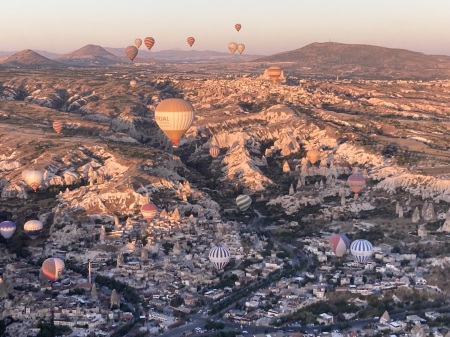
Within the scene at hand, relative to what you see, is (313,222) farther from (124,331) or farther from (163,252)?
(124,331)

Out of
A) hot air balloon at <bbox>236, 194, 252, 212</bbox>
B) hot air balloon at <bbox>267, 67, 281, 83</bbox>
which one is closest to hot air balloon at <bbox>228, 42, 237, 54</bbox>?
hot air balloon at <bbox>267, 67, 281, 83</bbox>

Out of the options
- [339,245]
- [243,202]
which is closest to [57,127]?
[243,202]

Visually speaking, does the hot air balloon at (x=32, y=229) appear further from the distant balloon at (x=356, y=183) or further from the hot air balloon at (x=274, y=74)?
the hot air balloon at (x=274, y=74)

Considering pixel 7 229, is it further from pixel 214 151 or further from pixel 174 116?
pixel 214 151

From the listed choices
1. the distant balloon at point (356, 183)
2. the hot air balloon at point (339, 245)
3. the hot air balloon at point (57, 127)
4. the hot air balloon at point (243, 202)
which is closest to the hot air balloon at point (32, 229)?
the hot air balloon at point (243, 202)

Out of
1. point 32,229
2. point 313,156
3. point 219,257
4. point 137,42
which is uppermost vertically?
point 137,42

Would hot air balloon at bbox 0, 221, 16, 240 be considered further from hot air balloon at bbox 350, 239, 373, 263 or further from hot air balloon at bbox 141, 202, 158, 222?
hot air balloon at bbox 350, 239, 373, 263

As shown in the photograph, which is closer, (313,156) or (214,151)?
(313,156)

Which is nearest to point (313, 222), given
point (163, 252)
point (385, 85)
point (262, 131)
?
point (163, 252)
